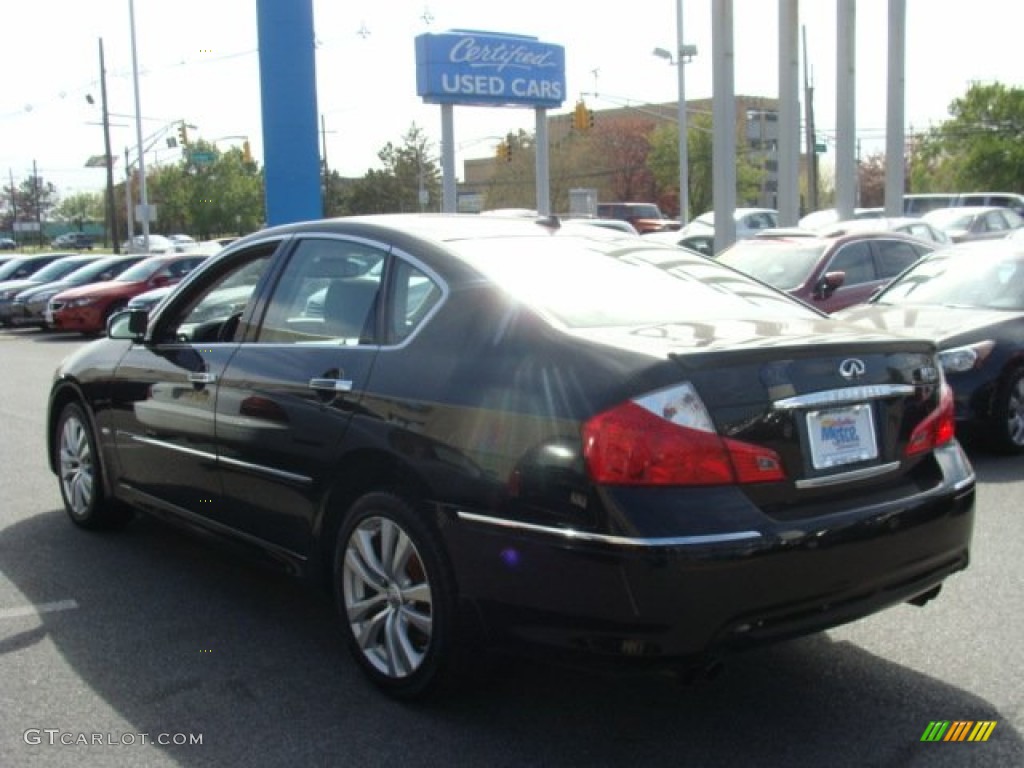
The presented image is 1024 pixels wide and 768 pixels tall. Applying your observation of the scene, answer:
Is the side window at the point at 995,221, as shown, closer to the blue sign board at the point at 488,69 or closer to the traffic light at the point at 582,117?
the blue sign board at the point at 488,69

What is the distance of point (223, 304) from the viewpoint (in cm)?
541

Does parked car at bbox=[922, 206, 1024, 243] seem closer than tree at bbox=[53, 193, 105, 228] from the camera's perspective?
Yes

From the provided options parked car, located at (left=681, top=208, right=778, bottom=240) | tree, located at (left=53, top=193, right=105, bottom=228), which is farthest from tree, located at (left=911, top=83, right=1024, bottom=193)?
tree, located at (left=53, top=193, right=105, bottom=228)

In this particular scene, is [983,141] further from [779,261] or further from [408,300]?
[408,300]

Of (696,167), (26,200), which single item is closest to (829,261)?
(696,167)

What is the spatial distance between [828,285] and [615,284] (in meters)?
7.48

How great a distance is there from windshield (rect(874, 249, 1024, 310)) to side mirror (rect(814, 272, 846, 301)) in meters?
1.31

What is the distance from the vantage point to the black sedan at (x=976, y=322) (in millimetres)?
7883

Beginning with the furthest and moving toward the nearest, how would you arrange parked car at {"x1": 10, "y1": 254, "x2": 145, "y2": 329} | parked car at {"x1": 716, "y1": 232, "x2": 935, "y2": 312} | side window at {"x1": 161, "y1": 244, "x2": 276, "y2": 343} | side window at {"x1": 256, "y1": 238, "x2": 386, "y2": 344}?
1. parked car at {"x1": 10, "y1": 254, "x2": 145, "y2": 329}
2. parked car at {"x1": 716, "y1": 232, "x2": 935, "y2": 312}
3. side window at {"x1": 161, "y1": 244, "x2": 276, "y2": 343}
4. side window at {"x1": 256, "y1": 238, "x2": 386, "y2": 344}

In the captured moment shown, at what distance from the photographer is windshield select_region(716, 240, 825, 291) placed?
12.0 m

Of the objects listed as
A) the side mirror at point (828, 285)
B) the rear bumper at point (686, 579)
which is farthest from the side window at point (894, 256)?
the rear bumper at point (686, 579)

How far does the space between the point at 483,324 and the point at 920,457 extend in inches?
61.0

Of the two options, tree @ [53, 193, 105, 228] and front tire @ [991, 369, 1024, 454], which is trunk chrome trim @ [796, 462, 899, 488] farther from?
tree @ [53, 193, 105, 228]

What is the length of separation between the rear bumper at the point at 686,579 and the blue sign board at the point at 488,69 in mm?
26720
